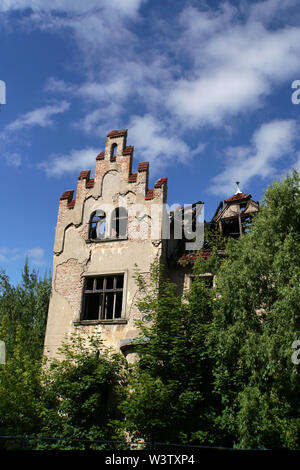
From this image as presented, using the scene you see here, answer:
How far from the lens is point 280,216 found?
13.9 meters

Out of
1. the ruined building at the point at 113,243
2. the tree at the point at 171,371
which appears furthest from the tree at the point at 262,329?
the ruined building at the point at 113,243

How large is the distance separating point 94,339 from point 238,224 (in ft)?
27.7

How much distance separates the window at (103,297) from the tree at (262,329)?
4784mm

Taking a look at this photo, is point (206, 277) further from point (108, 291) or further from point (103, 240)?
point (103, 240)

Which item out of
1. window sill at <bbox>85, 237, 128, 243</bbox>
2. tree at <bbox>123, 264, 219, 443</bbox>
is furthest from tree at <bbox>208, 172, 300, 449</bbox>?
window sill at <bbox>85, 237, 128, 243</bbox>

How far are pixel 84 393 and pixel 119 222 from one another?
703cm

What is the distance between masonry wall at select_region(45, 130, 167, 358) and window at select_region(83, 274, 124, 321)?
0.30 m

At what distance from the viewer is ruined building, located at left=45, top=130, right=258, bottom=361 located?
58.6 ft

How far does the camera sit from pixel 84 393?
15.7 metres

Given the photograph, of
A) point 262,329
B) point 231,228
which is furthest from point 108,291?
point 262,329

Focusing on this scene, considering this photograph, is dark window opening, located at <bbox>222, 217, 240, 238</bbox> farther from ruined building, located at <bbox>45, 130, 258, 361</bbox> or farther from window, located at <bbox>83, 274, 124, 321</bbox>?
window, located at <bbox>83, 274, 124, 321</bbox>

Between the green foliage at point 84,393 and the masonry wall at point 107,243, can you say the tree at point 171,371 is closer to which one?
the green foliage at point 84,393

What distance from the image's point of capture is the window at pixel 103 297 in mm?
18047
